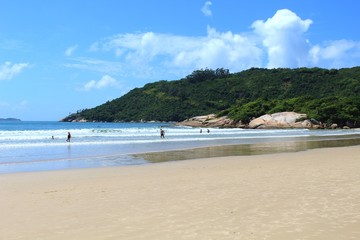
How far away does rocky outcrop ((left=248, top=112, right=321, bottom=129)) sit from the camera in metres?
76.4

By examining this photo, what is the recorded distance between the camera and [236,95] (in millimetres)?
154500

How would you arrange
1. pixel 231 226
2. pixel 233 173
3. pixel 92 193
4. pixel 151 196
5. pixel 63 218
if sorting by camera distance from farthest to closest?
pixel 233 173 < pixel 92 193 < pixel 151 196 < pixel 63 218 < pixel 231 226

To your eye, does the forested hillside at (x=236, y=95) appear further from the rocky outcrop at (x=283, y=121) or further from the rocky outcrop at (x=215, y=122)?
the rocky outcrop at (x=283, y=121)

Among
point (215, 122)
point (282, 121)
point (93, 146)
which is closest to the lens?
point (93, 146)

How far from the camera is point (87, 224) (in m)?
7.55

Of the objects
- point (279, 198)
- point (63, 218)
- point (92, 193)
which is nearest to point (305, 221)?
point (279, 198)

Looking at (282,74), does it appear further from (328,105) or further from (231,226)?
(231,226)

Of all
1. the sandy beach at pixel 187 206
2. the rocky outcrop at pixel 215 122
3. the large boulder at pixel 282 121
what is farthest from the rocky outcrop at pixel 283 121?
the sandy beach at pixel 187 206

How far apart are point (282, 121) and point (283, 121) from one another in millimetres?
211

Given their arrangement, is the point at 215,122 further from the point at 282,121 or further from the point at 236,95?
the point at 236,95

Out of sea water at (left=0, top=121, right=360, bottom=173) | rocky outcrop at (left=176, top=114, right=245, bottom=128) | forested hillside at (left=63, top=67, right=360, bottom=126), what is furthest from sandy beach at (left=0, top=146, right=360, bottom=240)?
rocky outcrop at (left=176, top=114, right=245, bottom=128)

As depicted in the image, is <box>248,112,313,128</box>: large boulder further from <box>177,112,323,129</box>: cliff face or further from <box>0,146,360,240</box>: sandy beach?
<box>0,146,360,240</box>: sandy beach

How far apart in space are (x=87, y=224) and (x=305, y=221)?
4213 millimetres

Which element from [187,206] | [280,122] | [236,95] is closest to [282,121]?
[280,122]
